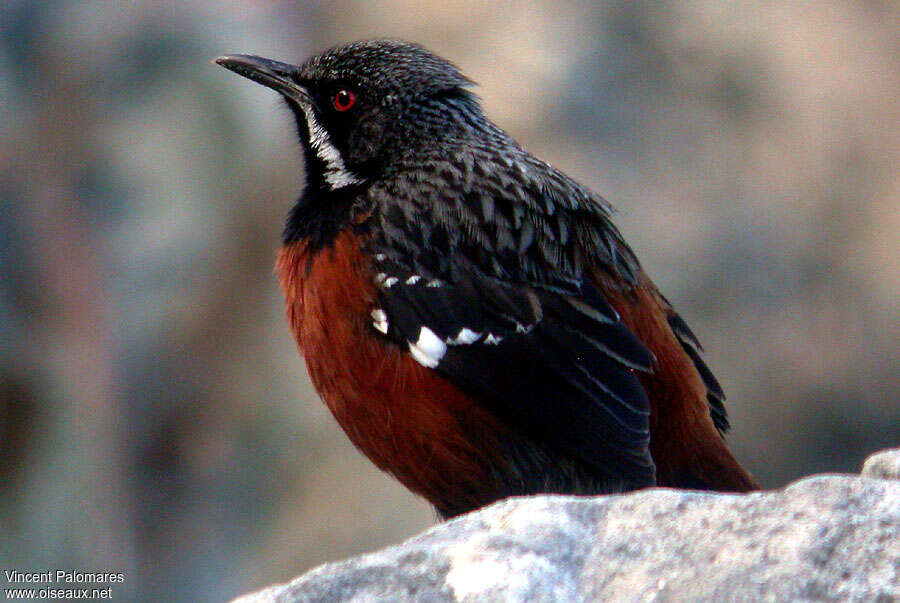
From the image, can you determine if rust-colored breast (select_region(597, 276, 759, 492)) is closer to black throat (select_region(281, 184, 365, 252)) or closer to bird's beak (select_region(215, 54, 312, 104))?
black throat (select_region(281, 184, 365, 252))

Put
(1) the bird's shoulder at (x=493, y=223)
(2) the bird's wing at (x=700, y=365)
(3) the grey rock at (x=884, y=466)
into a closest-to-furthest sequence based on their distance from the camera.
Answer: (3) the grey rock at (x=884, y=466) → (1) the bird's shoulder at (x=493, y=223) → (2) the bird's wing at (x=700, y=365)

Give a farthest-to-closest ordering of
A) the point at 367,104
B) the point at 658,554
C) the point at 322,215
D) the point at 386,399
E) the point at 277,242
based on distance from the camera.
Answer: the point at 277,242, the point at 367,104, the point at 322,215, the point at 386,399, the point at 658,554

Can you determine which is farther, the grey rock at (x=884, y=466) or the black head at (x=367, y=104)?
the black head at (x=367, y=104)

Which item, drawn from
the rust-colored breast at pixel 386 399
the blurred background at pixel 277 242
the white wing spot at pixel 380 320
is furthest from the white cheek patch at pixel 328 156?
the blurred background at pixel 277 242

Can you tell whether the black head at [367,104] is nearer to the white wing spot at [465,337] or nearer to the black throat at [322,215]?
the black throat at [322,215]

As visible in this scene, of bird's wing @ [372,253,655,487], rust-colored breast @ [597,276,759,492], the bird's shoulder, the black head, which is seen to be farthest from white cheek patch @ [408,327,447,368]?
the black head

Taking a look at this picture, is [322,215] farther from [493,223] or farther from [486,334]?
[486,334]

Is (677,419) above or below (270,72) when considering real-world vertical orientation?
below

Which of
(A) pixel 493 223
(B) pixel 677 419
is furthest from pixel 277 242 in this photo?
(B) pixel 677 419
